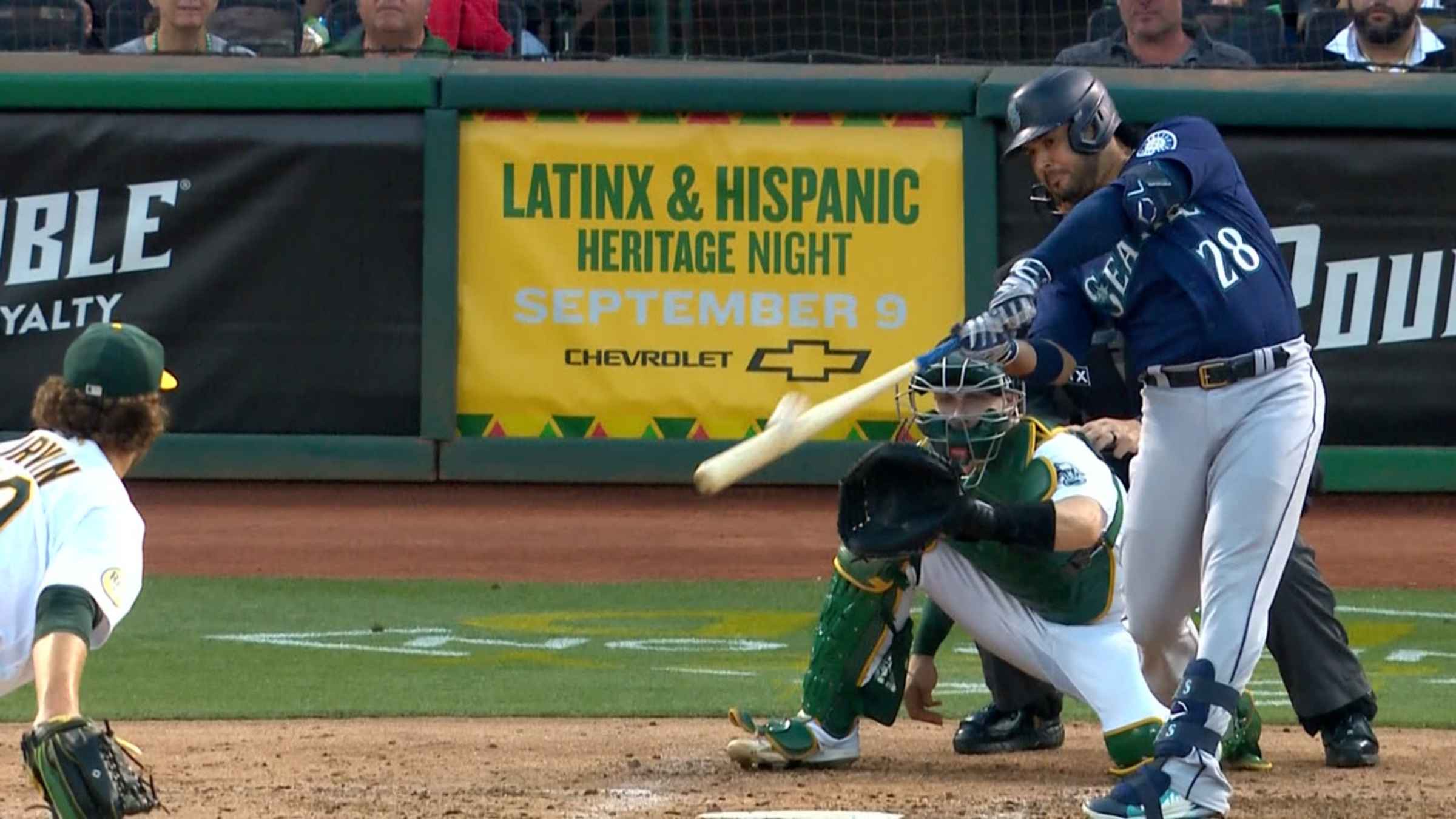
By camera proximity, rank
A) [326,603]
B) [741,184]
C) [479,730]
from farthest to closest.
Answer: [741,184], [326,603], [479,730]

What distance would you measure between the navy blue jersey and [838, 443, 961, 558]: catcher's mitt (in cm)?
50

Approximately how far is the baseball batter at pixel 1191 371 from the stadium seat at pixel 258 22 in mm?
5588

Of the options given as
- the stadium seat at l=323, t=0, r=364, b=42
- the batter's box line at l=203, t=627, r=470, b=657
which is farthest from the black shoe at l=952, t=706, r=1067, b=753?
the stadium seat at l=323, t=0, r=364, b=42

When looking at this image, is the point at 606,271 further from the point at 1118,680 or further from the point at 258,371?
the point at 1118,680

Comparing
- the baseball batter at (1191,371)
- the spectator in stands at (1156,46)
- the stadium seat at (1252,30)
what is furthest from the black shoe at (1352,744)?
the stadium seat at (1252,30)

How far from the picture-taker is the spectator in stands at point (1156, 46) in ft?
31.3

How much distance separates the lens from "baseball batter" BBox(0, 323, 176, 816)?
3.90 m

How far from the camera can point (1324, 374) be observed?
944 centimetres

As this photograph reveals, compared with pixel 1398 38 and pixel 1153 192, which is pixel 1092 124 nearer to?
pixel 1153 192

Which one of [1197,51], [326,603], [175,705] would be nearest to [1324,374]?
[1197,51]

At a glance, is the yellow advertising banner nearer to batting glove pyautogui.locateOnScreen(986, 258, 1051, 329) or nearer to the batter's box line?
the batter's box line

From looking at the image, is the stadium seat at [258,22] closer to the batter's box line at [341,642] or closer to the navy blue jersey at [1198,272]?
the batter's box line at [341,642]

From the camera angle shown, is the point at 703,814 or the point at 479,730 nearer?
the point at 703,814

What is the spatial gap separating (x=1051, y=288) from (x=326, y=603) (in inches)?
160
